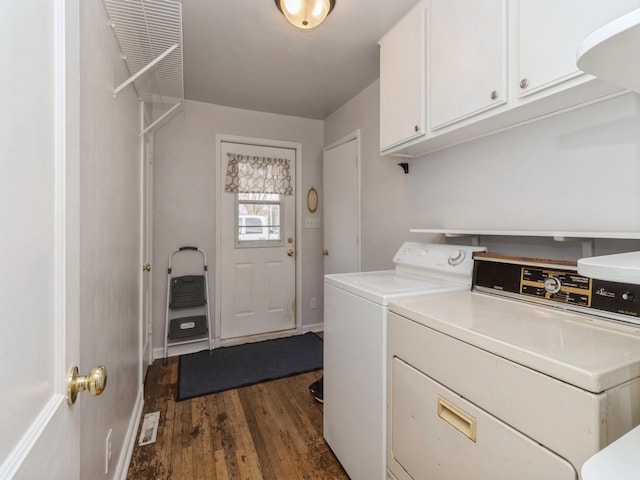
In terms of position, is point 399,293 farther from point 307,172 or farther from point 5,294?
point 307,172

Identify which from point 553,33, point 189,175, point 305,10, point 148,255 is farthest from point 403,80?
point 148,255

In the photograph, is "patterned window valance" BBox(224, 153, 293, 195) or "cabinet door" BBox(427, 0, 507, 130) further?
"patterned window valance" BBox(224, 153, 293, 195)

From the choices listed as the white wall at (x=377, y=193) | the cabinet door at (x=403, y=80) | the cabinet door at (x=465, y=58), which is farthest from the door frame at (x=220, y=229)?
the cabinet door at (x=465, y=58)

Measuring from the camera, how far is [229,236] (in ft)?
10.5

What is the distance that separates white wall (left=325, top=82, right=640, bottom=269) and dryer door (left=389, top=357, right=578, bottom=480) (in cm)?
86

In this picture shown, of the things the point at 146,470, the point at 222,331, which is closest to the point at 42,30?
the point at 146,470

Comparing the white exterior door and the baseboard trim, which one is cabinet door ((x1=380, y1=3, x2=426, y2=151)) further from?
the baseboard trim

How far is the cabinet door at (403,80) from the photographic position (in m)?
1.61

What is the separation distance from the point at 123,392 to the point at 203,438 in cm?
54

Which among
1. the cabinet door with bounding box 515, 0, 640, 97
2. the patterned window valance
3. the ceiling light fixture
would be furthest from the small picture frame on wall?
the cabinet door with bounding box 515, 0, 640, 97

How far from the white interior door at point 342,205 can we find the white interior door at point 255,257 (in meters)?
0.40

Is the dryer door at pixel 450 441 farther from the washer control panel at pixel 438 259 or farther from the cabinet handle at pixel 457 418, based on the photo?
the washer control panel at pixel 438 259

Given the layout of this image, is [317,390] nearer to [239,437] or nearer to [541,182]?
[239,437]

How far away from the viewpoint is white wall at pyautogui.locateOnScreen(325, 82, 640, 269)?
3.66 ft
